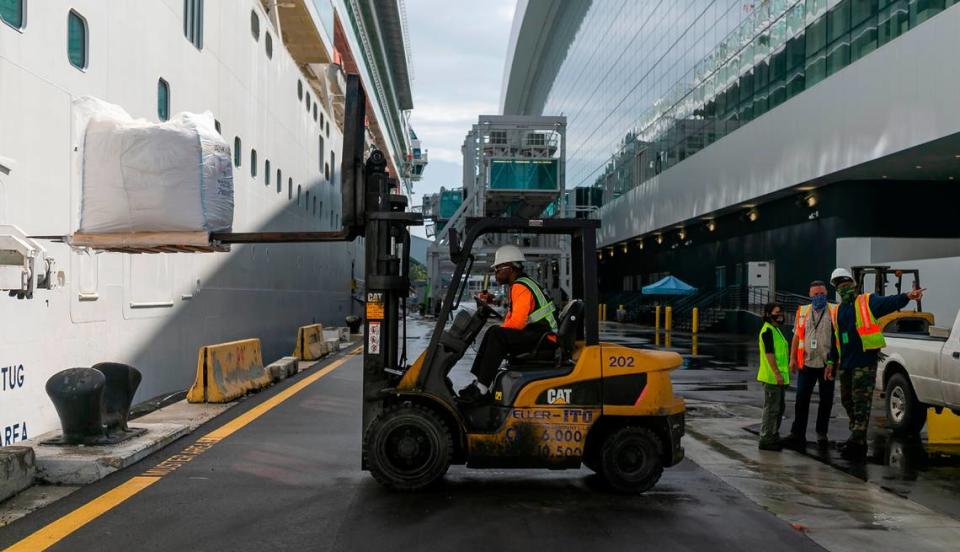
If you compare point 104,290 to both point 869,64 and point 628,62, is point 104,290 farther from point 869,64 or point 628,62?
point 628,62

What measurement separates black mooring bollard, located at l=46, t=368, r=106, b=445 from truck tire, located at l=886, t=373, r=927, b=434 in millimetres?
8792

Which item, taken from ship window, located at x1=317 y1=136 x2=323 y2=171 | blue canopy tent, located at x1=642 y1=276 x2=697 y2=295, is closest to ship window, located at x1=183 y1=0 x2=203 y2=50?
ship window, located at x1=317 y1=136 x2=323 y2=171

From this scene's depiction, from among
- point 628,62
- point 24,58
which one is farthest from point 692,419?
point 628,62

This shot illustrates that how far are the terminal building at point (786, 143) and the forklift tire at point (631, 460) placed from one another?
16155mm

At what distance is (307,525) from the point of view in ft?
18.1

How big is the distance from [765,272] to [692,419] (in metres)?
22.6

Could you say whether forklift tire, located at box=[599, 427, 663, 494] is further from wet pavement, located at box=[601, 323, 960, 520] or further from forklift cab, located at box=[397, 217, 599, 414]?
wet pavement, located at box=[601, 323, 960, 520]

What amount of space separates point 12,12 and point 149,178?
2526mm

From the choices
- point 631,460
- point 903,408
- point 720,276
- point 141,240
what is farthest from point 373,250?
point 720,276

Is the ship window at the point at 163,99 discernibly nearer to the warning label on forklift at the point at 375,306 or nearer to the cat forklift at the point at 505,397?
the cat forklift at the point at 505,397

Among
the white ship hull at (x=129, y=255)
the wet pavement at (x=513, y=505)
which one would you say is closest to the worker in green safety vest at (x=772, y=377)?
the wet pavement at (x=513, y=505)

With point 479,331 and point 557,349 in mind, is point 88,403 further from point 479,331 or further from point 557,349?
point 557,349

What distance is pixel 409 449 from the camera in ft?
20.8

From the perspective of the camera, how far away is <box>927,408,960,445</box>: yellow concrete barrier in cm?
924
